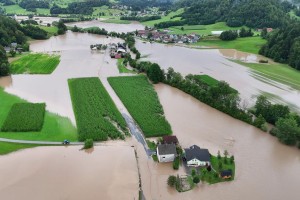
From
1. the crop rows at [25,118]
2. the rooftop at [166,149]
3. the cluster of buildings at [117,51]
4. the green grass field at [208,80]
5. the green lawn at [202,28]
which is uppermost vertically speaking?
the rooftop at [166,149]

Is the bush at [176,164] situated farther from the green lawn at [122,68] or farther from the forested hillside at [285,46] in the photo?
the forested hillside at [285,46]

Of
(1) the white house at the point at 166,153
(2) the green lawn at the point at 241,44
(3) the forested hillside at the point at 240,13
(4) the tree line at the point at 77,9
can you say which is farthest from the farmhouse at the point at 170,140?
(4) the tree line at the point at 77,9

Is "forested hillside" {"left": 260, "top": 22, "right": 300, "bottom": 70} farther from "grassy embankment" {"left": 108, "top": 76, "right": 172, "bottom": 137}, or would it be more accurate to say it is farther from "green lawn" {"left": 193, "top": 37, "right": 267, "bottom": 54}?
"grassy embankment" {"left": 108, "top": 76, "right": 172, "bottom": 137}

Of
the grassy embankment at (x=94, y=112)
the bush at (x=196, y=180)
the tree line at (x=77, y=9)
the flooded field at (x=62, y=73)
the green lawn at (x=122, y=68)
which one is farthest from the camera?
the tree line at (x=77, y=9)

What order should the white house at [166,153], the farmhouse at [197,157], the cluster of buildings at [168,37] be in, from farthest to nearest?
the cluster of buildings at [168,37]
the white house at [166,153]
the farmhouse at [197,157]

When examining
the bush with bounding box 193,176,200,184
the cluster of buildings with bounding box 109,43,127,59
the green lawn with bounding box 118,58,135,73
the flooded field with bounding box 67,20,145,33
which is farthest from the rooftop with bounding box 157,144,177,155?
the flooded field with bounding box 67,20,145,33

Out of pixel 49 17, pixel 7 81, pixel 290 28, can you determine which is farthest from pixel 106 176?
pixel 49 17

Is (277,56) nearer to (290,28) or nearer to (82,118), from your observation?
(290,28)
